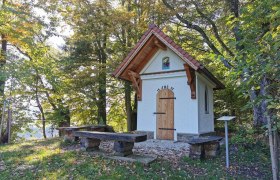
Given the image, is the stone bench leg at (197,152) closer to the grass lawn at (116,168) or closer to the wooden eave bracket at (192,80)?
the grass lawn at (116,168)

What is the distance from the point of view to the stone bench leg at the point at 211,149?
7.03 metres

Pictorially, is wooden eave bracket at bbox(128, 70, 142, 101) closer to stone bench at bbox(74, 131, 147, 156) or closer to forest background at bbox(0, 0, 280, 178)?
forest background at bbox(0, 0, 280, 178)

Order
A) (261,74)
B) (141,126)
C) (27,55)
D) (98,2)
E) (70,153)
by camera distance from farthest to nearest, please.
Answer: (27,55), (98,2), (141,126), (70,153), (261,74)

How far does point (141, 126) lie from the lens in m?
10.9

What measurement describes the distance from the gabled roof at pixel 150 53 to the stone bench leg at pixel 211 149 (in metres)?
2.93

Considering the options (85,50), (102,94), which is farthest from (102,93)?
(85,50)

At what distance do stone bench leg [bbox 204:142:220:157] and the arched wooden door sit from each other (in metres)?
2.99

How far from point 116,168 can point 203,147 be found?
2730 millimetres

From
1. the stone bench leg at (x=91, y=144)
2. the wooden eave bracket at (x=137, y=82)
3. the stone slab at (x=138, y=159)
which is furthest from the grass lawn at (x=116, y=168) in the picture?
the wooden eave bracket at (x=137, y=82)

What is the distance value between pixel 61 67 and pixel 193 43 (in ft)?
26.3

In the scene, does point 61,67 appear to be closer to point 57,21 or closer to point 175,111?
point 57,21

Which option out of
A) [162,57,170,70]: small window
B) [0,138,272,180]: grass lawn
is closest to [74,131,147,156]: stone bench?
[0,138,272,180]: grass lawn

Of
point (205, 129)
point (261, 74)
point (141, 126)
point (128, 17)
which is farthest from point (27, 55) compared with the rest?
point (261, 74)

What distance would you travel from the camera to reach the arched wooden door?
10.2m
